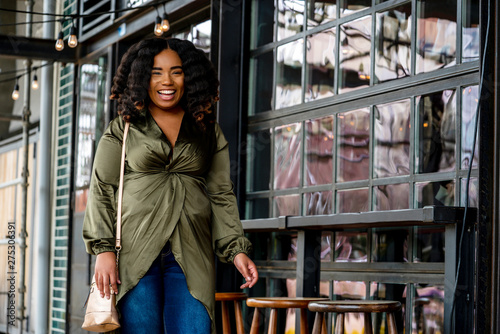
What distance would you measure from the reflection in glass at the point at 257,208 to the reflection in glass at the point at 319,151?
→ 49 cm

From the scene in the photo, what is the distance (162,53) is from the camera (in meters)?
2.78

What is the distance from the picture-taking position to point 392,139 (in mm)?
4359

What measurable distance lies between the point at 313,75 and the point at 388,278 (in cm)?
138

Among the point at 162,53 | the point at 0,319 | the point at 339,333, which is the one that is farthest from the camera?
the point at 0,319

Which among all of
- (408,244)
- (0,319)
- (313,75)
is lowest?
(0,319)

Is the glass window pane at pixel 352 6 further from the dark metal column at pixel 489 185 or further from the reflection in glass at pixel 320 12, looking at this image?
the dark metal column at pixel 489 185

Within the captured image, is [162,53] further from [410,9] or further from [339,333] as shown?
[410,9]

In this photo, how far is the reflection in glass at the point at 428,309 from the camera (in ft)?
13.0

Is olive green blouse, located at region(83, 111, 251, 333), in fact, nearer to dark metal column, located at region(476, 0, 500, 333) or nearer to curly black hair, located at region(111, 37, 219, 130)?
curly black hair, located at region(111, 37, 219, 130)

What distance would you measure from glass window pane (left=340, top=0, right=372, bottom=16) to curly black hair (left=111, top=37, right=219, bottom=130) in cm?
202

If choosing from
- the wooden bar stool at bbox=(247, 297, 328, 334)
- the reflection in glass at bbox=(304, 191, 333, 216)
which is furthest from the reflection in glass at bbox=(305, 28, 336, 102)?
the wooden bar stool at bbox=(247, 297, 328, 334)

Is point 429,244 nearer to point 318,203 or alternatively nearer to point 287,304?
point 287,304

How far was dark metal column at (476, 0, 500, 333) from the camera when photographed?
344 centimetres

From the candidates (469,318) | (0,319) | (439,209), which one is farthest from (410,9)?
(0,319)
